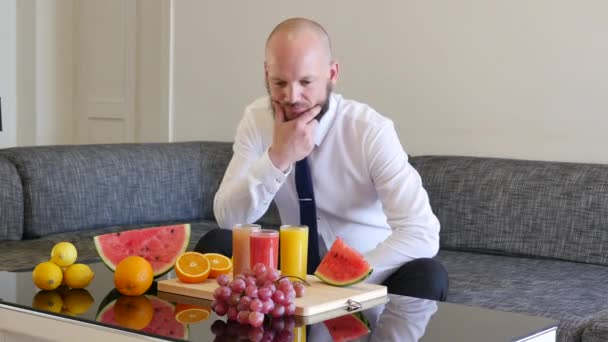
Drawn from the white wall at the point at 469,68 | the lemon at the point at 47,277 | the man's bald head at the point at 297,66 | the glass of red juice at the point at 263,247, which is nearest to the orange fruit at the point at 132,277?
the lemon at the point at 47,277

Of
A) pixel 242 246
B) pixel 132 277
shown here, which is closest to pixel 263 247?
pixel 242 246

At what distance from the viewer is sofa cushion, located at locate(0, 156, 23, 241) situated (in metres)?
3.19

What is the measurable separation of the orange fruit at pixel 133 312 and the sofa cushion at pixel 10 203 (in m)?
1.39

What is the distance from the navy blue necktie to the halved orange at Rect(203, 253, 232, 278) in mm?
532

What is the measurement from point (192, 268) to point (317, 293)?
0.98 feet

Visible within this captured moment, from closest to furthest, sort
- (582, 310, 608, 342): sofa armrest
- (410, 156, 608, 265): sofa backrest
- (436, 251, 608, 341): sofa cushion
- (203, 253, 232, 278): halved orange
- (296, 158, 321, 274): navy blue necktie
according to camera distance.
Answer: (203, 253, 232, 278): halved orange → (582, 310, 608, 342): sofa armrest → (436, 251, 608, 341): sofa cushion → (296, 158, 321, 274): navy blue necktie → (410, 156, 608, 265): sofa backrest

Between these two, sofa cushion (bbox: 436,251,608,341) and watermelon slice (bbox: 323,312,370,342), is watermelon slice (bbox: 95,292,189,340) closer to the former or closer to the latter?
watermelon slice (bbox: 323,312,370,342)

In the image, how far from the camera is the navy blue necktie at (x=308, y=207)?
262cm

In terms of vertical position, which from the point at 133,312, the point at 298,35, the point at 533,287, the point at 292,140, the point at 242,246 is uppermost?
the point at 298,35

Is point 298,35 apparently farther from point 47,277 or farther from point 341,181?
point 47,277

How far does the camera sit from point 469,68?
364cm

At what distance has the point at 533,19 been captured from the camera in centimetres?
→ 347

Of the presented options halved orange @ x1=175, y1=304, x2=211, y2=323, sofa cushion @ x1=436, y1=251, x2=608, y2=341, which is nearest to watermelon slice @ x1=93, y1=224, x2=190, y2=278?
halved orange @ x1=175, y1=304, x2=211, y2=323

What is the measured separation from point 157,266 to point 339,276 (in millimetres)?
456
